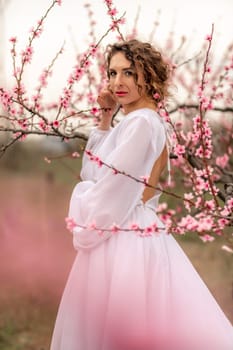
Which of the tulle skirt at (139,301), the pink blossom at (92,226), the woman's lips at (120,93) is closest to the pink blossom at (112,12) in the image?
the woman's lips at (120,93)

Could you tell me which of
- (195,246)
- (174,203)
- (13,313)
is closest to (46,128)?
(13,313)

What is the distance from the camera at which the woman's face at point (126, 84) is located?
332 centimetres

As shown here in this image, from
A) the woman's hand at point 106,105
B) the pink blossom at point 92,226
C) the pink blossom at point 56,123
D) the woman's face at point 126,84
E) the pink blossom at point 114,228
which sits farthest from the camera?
the pink blossom at point 56,123

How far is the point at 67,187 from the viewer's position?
13.5 metres

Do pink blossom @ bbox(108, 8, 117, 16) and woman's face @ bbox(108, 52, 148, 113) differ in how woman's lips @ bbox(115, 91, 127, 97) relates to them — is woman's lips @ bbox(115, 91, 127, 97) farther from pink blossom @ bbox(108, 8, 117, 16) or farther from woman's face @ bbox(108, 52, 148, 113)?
pink blossom @ bbox(108, 8, 117, 16)

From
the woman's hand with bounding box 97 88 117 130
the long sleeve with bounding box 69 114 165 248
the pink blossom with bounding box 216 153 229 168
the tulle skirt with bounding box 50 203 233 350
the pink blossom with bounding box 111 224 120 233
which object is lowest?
the tulle skirt with bounding box 50 203 233 350

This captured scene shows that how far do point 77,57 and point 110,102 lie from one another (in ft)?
8.24

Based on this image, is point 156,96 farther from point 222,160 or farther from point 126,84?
point 222,160

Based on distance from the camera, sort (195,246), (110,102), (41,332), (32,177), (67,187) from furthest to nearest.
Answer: (32,177), (67,187), (195,246), (41,332), (110,102)

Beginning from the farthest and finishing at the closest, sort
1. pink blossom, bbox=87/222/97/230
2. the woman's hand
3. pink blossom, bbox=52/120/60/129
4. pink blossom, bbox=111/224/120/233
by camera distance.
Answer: pink blossom, bbox=52/120/60/129 → the woman's hand → pink blossom, bbox=87/222/97/230 → pink blossom, bbox=111/224/120/233

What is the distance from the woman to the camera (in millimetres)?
3182

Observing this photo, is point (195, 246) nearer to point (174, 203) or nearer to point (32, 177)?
point (174, 203)

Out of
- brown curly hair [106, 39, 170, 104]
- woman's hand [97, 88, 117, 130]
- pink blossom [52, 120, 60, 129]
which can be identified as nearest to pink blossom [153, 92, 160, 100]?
brown curly hair [106, 39, 170, 104]

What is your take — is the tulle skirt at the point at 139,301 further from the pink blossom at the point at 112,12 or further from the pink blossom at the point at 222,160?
the pink blossom at the point at 222,160
